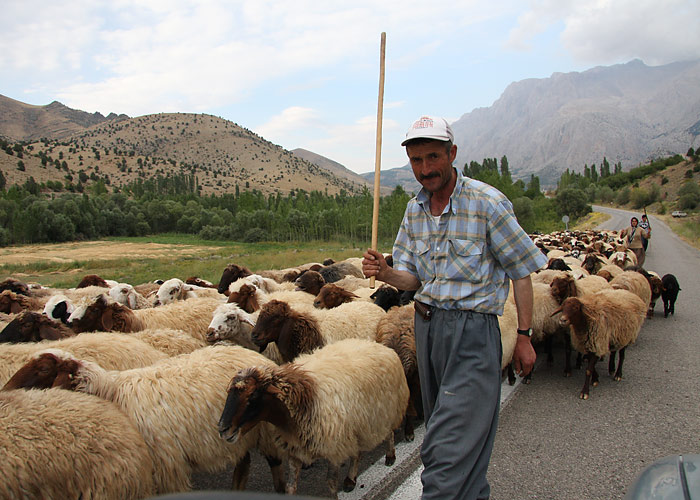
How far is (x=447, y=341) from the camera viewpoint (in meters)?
2.57

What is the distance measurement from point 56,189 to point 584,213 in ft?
322

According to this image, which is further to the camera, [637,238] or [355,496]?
[637,238]

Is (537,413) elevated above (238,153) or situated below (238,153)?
below

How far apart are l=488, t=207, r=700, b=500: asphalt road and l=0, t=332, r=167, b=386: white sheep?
3.77 metres

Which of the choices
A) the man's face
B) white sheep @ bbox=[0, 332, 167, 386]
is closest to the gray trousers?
the man's face

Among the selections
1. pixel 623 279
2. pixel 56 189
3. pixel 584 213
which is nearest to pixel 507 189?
pixel 584 213

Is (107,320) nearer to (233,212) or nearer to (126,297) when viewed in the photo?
(126,297)

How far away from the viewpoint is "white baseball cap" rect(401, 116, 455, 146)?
2.51 metres

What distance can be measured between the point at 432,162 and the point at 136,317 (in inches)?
202

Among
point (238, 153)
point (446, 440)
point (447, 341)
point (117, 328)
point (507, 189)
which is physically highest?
point (238, 153)

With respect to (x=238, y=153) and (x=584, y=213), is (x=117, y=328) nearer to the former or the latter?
(x=584, y=213)

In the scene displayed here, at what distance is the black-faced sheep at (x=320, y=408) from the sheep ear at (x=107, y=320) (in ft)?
10.7

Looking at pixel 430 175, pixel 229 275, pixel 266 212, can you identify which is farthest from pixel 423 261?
pixel 266 212

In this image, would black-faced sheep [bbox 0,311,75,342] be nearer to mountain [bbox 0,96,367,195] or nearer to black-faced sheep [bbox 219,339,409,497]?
black-faced sheep [bbox 219,339,409,497]
